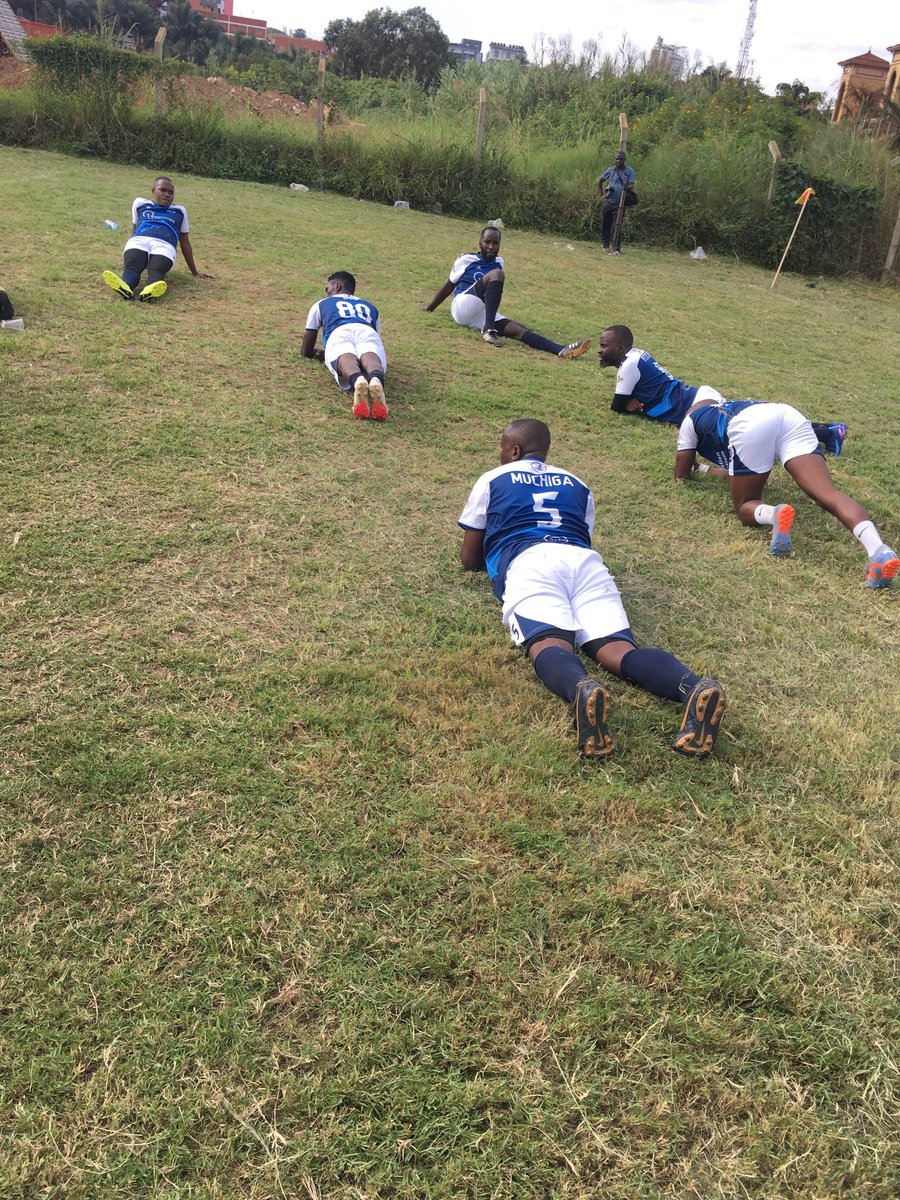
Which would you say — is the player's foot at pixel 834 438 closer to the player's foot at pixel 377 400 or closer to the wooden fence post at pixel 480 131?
the player's foot at pixel 377 400

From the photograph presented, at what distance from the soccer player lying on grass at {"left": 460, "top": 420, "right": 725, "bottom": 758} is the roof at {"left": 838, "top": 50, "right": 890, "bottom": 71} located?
49885 mm

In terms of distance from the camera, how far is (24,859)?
221 cm

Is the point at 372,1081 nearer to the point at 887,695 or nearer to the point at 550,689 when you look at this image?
the point at 550,689

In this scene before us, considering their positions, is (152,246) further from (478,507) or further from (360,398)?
(478,507)

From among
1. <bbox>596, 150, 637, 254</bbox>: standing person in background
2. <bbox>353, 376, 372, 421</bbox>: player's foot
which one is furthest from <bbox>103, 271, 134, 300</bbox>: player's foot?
<bbox>596, 150, 637, 254</bbox>: standing person in background

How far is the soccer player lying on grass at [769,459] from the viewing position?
178 inches

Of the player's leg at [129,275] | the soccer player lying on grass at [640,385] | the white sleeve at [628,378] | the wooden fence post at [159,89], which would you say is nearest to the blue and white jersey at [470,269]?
the soccer player lying on grass at [640,385]

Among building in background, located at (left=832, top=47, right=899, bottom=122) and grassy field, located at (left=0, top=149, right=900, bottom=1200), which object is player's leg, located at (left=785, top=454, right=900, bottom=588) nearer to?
grassy field, located at (left=0, top=149, right=900, bottom=1200)

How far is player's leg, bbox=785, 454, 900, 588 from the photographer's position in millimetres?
4273

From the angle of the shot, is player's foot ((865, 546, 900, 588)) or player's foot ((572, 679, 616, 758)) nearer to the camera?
player's foot ((572, 679, 616, 758))

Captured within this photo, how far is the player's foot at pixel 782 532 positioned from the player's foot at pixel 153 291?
5.52 meters

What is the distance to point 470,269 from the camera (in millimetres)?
8281

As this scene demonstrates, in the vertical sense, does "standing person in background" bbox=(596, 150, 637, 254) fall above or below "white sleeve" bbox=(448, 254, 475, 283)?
above

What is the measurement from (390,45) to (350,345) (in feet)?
200
